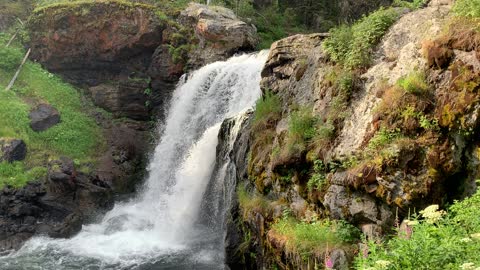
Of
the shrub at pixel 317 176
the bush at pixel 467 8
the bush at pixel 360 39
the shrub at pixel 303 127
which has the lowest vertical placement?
the shrub at pixel 317 176

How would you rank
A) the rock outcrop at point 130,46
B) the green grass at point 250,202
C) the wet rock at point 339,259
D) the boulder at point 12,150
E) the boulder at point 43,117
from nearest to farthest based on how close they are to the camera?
the wet rock at point 339,259
the green grass at point 250,202
the boulder at point 12,150
the boulder at point 43,117
the rock outcrop at point 130,46

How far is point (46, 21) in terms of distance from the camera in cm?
Result: 2111

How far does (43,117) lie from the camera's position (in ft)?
60.6

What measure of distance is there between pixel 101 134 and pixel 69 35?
202 inches

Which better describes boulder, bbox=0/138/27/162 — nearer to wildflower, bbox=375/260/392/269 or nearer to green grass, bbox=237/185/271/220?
green grass, bbox=237/185/271/220

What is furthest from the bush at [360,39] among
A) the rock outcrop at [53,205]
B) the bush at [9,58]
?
the bush at [9,58]

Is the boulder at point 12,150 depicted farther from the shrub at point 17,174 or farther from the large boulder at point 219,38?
the large boulder at point 219,38

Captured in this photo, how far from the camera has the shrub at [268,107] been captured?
10.2 metres

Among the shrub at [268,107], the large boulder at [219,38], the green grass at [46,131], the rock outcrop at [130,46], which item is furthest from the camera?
the rock outcrop at [130,46]

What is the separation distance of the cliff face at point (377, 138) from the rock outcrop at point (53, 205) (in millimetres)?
8081

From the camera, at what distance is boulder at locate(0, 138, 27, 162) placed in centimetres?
1619

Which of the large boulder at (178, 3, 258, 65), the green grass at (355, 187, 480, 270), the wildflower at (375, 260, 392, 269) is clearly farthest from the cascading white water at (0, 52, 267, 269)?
the wildflower at (375, 260, 392, 269)

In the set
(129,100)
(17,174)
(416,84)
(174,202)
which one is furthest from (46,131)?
(416,84)

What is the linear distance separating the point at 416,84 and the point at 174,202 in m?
9.99
